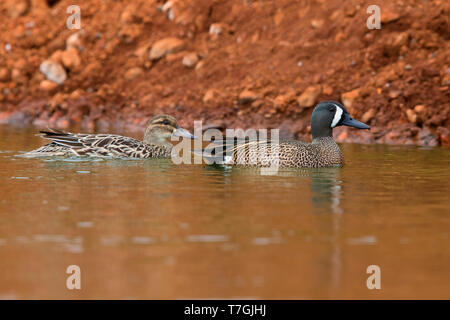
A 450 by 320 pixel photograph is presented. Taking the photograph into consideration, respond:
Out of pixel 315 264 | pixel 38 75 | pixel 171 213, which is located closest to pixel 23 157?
pixel 171 213

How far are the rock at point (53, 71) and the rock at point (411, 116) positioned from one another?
458 inches

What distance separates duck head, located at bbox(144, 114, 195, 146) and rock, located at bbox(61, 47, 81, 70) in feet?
35.9

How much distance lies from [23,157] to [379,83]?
30.2 feet

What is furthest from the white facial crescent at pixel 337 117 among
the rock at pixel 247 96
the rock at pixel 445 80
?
the rock at pixel 247 96

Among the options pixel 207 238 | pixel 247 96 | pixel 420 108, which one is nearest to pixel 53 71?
pixel 247 96

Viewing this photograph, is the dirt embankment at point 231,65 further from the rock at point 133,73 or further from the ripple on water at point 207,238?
the ripple on water at point 207,238

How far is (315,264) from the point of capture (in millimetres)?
6797

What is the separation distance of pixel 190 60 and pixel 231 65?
1.55 metres

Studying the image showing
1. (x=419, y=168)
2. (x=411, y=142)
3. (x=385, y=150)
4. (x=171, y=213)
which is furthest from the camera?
(x=411, y=142)

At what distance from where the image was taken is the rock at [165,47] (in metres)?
24.8

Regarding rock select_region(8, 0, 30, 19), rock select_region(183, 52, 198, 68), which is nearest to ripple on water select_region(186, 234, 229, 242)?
rock select_region(183, 52, 198, 68)

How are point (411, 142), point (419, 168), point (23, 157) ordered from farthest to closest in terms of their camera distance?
point (411, 142) < point (23, 157) < point (419, 168)

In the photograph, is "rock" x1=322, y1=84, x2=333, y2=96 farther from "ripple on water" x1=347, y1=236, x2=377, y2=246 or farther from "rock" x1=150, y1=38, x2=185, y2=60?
"ripple on water" x1=347, y1=236, x2=377, y2=246
